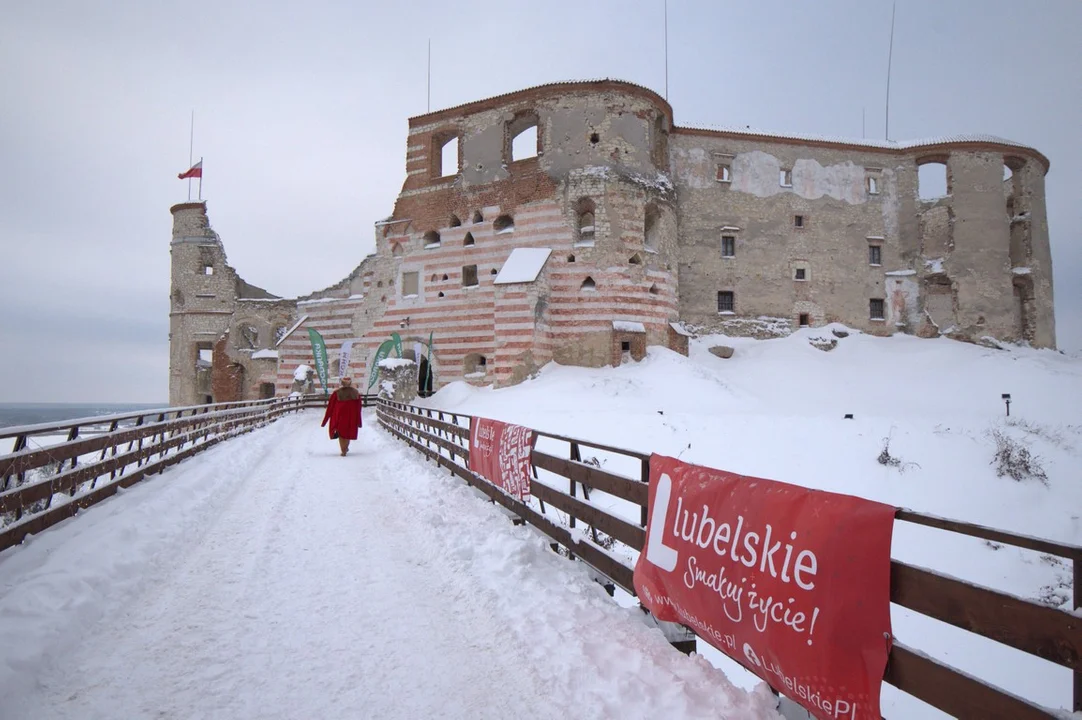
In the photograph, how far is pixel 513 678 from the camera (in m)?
3.57

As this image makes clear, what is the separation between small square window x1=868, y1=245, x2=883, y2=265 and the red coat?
3016 centimetres

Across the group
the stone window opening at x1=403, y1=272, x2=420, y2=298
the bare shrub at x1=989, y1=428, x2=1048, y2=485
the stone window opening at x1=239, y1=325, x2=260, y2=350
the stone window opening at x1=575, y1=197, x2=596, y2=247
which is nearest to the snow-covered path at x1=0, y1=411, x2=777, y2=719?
the bare shrub at x1=989, y1=428, x2=1048, y2=485

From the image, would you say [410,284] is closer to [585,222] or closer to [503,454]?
[585,222]

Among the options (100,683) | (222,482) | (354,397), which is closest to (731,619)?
(100,683)

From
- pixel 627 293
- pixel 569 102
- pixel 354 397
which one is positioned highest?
pixel 569 102

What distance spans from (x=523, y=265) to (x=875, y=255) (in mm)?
20335

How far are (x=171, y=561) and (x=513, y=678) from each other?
12.4 feet

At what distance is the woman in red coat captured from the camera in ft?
46.1

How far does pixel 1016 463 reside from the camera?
48.1 ft

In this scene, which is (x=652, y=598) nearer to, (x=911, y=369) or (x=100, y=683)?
(x=100, y=683)

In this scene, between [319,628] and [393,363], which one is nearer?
[319,628]

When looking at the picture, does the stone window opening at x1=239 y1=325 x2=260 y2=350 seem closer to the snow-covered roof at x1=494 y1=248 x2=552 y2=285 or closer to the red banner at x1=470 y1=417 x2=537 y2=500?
the snow-covered roof at x1=494 y1=248 x2=552 y2=285

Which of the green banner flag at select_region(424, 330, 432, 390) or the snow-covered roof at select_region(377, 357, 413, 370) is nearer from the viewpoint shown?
the snow-covered roof at select_region(377, 357, 413, 370)

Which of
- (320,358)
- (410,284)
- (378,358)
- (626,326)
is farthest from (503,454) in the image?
(320,358)
